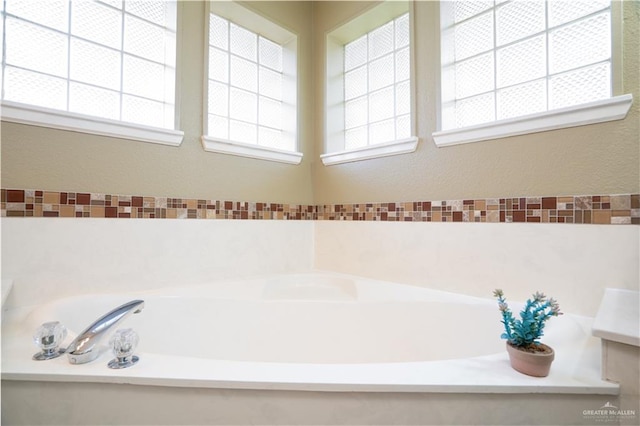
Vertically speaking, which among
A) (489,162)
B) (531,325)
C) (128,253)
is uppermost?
(489,162)

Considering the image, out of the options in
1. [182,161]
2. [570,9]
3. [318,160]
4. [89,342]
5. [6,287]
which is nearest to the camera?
Answer: [89,342]

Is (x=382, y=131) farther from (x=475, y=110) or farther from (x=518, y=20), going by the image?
(x=518, y=20)

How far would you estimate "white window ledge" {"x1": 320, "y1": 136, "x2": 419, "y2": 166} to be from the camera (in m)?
1.83

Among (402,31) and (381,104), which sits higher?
(402,31)

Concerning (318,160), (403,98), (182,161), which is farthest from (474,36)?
(182,161)

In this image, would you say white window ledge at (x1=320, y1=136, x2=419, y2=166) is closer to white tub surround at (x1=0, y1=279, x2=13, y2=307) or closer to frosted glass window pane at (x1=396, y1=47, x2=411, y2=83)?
frosted glass window pane at (x1=396, y1=47, x2=411, y2=83)

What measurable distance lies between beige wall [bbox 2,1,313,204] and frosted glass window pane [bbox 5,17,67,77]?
0.41 m

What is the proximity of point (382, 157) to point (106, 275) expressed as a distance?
5.51 feet

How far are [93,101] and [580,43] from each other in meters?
2.48

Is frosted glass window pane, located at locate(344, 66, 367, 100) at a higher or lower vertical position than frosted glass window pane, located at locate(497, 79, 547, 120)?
higher

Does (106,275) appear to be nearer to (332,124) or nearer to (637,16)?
(332,124)

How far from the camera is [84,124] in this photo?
1479mm

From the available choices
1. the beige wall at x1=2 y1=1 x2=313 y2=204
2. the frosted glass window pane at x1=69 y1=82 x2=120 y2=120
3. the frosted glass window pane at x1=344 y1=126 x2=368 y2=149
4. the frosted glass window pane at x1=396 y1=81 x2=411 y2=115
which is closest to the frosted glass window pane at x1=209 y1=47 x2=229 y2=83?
the beige wall at x1=2 y1=1 x2=313 y2=204

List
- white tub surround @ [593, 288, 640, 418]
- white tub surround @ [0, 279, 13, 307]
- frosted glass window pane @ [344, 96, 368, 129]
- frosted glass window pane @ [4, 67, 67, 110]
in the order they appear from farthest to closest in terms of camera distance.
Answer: frosted glass window pane @ [344, 96, 368, 129]
frosted glass window pane @ [4, 67, 67, 110]
white tub surround @ [0, 279, 13, 307]
white tub surround @ [593, 288, 640, 418]
